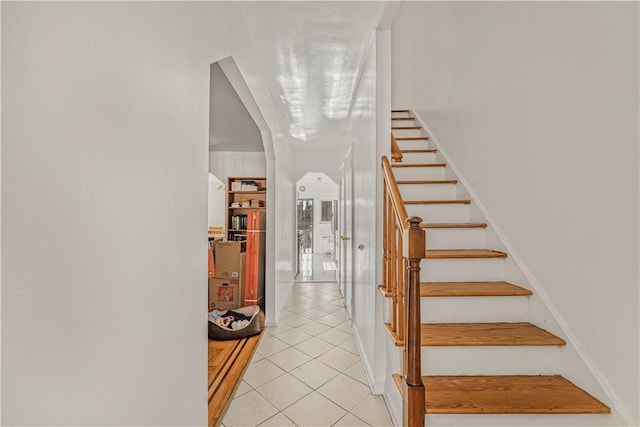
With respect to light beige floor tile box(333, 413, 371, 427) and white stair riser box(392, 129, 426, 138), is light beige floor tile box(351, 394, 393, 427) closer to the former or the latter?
light beige floor tile box(333, 413, 371, 427)

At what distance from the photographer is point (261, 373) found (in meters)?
2.54

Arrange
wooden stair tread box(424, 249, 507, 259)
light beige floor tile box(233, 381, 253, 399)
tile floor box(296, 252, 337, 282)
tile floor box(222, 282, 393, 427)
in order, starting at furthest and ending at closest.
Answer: tile floor box(296, 252, 337, 282)
light beige floor tile box(233, 381, 253, 399)
wooden stair tread box(424, 249, 507, 259)
tile floor box(222, 282, 393, 427)

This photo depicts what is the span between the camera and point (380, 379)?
2213mm

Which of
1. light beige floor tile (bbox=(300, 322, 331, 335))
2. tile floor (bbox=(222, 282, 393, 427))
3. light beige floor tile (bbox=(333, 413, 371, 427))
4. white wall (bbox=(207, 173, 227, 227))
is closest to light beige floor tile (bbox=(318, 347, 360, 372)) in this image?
tile floor (bbox=(222, 282, 393, 427))

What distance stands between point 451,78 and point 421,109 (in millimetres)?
928

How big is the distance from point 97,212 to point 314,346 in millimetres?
2729

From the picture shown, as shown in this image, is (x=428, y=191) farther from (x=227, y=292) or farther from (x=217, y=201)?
(x=217, y=201)

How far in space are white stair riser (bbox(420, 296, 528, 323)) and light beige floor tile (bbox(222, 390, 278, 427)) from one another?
1.17 metres

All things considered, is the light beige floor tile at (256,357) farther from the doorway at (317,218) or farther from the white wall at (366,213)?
the doorway at (317,218)

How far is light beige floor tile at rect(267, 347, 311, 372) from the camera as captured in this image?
8.79 ft

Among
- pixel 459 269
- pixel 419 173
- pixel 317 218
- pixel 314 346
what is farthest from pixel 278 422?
pixel 317 218

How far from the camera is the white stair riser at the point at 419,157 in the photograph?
3357 millimetres

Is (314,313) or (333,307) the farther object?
(333,307)

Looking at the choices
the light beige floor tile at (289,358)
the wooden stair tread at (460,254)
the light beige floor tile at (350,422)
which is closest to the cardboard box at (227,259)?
the light beige floor tile at (289,358)
